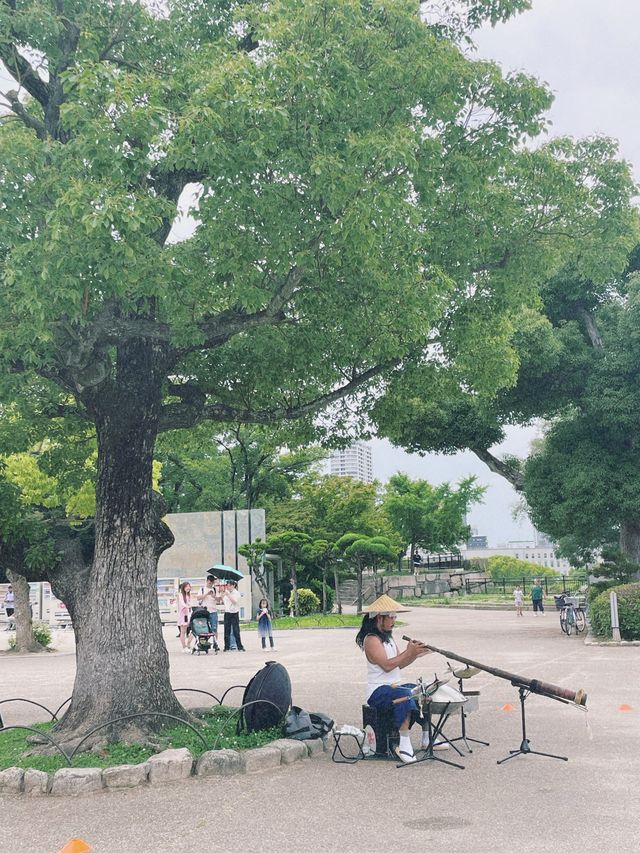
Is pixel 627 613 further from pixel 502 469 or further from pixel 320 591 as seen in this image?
pixel 320 591

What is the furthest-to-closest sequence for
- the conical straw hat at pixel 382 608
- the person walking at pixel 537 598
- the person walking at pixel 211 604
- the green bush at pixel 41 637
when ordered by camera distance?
the person walking at pixel 537 598
the green bush at pixel 41 637
the person walking at pixel 211 604
the conical straw hat at pixel 382 608

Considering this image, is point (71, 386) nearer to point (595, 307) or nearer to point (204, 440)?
point (204, 440)

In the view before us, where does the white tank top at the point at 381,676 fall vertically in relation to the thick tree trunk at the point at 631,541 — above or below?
below

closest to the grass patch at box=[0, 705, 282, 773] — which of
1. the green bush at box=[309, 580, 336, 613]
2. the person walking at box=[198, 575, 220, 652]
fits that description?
the person walking at box=[198, 575, 220, 652]

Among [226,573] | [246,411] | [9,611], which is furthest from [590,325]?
[9,611]

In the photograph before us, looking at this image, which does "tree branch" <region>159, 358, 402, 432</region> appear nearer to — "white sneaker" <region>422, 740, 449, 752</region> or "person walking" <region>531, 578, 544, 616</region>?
"white sneaker" <region>422, 740, 449, 752</region>

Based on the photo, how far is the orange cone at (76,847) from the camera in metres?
5.36

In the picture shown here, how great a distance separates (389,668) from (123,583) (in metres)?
3.04

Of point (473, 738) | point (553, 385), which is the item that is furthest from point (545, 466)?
point (473, 738)

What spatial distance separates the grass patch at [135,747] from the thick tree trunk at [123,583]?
259 millimetres

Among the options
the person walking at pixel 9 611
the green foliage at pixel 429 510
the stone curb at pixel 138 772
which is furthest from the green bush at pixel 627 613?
the green foliage at pixel 429 510

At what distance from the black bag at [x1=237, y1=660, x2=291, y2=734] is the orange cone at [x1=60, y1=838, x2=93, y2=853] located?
289cm

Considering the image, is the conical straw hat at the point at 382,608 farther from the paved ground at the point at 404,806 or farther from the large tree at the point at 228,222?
the large tree at the point at 228,222

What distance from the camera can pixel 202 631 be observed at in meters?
19.2
